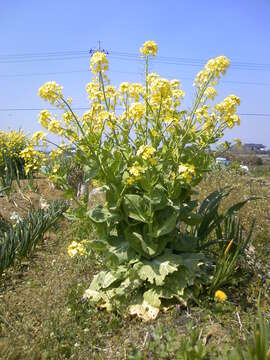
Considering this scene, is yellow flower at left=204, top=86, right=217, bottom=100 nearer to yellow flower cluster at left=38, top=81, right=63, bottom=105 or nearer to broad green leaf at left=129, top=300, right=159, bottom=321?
yellow flower cluster at left=38, top=81, right=63, bottom=105

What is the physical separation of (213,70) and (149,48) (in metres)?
0.52

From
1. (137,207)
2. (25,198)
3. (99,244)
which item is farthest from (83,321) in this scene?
(25,198)

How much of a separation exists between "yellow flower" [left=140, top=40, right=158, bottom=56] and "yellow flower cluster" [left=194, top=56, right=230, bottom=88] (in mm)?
391

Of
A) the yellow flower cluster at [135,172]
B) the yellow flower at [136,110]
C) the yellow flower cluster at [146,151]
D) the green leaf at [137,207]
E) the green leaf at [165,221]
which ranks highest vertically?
the yellow flower at [136,110]

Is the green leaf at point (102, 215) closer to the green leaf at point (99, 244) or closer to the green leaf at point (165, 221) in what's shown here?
the green leaf at point (99, 244)

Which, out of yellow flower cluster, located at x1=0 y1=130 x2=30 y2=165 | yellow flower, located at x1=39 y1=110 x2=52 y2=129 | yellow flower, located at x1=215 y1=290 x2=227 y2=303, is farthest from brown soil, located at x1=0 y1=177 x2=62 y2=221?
yellow flower, located at x1=215 y1=290 x2=227 y2=303

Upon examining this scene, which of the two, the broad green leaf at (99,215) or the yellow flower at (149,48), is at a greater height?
the yellow flower at (149,48)

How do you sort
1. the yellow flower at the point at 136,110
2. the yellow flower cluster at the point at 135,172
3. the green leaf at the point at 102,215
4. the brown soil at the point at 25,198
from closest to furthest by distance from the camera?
the yellow flower cluster at the point at 135,172 → the yellow flower at the point at 136,110 → the green leaf at the point at 102,215 → the brown soil at the point at 25,198

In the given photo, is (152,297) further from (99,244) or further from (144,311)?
(99,244)

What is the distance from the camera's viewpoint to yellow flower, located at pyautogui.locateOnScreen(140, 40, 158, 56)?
10.0 ft

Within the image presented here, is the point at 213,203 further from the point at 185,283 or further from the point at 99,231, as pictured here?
the point at 99,231

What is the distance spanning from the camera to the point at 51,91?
2889mm

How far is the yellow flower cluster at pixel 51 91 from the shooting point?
2.88m

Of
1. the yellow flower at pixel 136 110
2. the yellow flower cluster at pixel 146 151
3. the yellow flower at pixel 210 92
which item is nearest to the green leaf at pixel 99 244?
the yellow flower cluster at pixel 146 151
